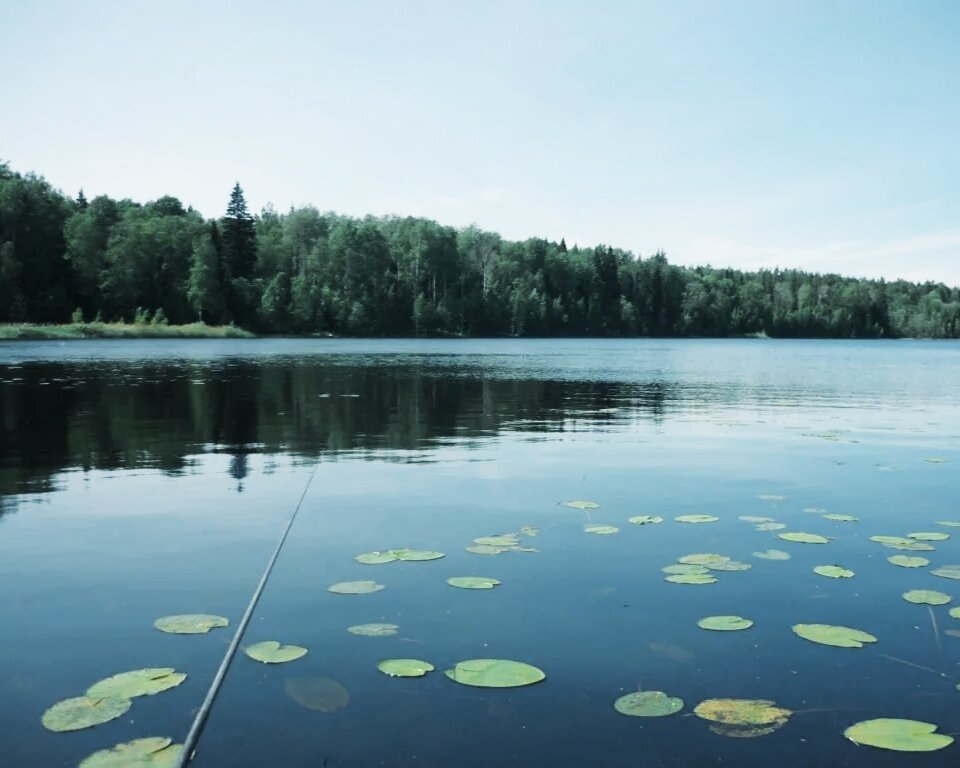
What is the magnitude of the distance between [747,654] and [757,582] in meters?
1.98

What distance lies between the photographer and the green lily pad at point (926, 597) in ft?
26.0

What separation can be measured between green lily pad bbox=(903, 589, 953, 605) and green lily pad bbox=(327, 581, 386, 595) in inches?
206

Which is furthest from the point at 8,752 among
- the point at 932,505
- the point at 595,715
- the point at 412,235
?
the point at 412,235

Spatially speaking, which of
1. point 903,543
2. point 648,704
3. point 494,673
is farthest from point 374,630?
point 903,543

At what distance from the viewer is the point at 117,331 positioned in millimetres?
102875

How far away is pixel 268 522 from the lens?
11.2 metres

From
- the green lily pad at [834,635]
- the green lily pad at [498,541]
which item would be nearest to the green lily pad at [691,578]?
the green lily pad at [834,635]

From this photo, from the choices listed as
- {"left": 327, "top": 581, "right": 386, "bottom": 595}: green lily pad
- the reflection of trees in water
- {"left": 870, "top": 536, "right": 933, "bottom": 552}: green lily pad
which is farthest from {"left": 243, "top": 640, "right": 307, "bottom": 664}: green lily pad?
the reflection of trees in water

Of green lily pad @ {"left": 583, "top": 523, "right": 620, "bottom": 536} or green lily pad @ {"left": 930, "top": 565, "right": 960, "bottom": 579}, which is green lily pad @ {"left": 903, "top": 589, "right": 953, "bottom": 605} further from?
green lily pad @ {"left": 583, "top": 523, "right": 620, "bottom": 536}

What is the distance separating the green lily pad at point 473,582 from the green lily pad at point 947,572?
15.8 ft

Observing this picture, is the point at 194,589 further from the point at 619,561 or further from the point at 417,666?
the point at 619,561

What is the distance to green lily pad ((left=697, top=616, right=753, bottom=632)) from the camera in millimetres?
7160

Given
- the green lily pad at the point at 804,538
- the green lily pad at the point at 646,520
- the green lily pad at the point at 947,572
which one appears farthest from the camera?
the green lily pad at the point at 646,520

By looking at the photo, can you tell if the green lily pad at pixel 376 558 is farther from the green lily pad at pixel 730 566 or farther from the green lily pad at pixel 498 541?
the green lily pad at pixel 730 566
